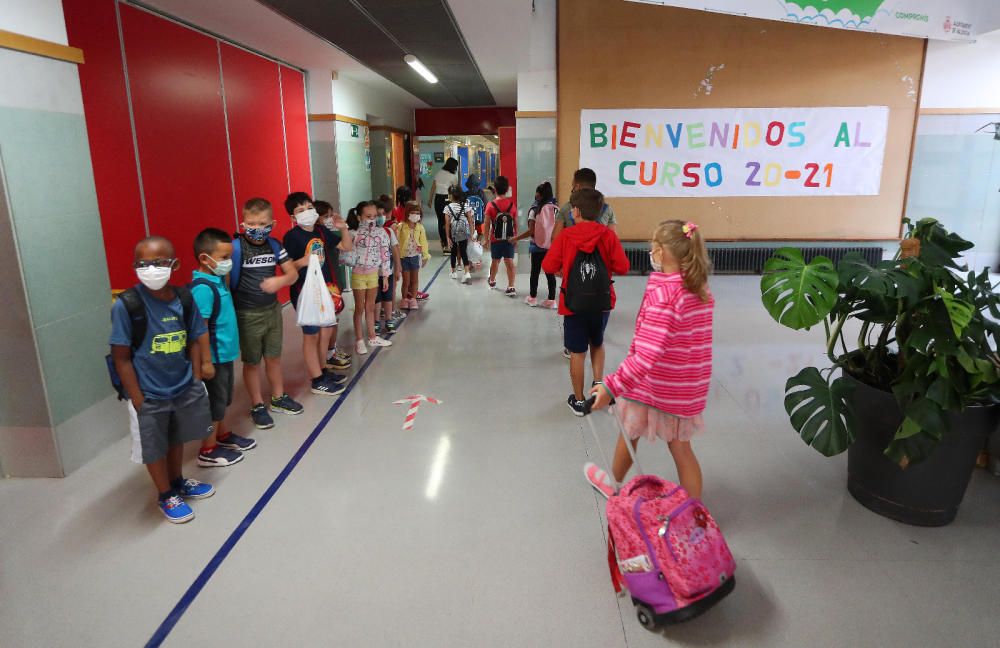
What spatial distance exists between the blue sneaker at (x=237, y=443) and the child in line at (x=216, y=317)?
0.09m

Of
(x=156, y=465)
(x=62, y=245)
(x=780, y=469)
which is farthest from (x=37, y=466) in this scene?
(x=780, y=469)

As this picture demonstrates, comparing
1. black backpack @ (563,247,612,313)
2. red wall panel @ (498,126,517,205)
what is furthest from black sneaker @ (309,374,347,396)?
red wall panel @ (498,126,517,205)

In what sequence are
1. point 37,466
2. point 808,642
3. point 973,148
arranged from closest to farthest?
point 808,642 < point 37,466 < point 973,148

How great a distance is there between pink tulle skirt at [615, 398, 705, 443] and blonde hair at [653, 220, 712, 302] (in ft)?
1.64

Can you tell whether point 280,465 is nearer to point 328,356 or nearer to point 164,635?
point 164,635

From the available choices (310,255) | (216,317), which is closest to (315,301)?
(310,255)

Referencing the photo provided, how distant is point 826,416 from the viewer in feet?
8.60

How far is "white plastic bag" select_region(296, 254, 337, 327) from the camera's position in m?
4.07

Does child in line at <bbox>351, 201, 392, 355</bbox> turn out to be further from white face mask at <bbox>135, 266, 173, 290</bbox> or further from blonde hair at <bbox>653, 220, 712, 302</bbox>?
blonde hair at <bbox>653, 220, 712, 302</bbox>

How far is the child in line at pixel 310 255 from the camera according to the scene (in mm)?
4000

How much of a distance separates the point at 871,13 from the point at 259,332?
18.8ft

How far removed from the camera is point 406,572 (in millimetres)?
2445

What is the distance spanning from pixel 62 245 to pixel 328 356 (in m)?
2.14

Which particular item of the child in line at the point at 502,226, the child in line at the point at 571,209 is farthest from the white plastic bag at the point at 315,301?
the child in line at the point at 502,226
